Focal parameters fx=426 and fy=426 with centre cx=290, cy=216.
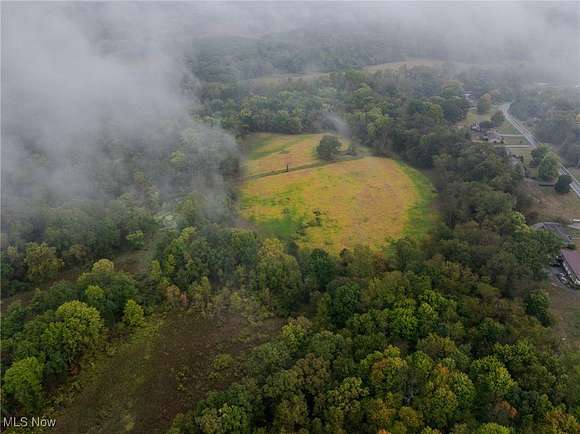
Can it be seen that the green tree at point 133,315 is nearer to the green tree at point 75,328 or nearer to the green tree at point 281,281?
the green tree at point 75,328

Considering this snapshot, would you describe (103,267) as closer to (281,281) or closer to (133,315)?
(133,315)

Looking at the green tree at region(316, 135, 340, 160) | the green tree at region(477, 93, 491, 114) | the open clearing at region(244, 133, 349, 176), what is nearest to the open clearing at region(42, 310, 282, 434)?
the open clearing at region(244, 133, 349, 176)

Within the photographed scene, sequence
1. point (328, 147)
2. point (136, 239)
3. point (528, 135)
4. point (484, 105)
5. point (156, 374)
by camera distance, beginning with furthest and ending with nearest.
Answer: point (484, 105) → point (528, 135) → point (328, 147) → point (136, 239) → point (156, 374)

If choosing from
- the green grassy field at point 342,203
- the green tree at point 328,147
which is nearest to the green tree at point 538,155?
the green grassy field at point 342,203

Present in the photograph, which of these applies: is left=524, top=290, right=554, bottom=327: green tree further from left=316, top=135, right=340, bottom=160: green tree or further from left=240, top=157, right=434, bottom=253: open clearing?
left=316, top=135, right=340, bottom=160: green tree

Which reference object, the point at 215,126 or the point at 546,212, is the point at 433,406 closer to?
the point at 546,212

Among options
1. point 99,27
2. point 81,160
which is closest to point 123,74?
point 99,27

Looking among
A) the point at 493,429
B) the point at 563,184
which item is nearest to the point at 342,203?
the point at 563,184
